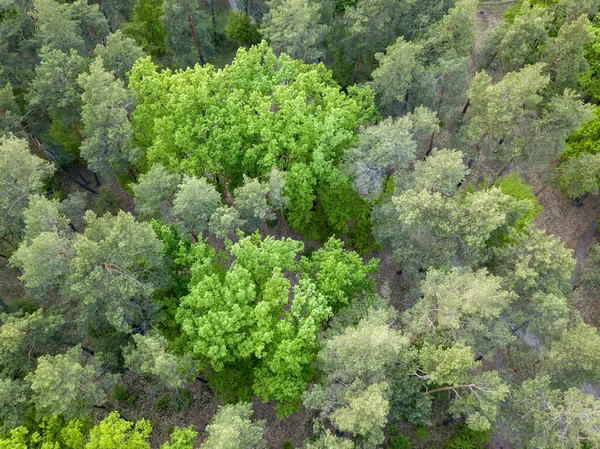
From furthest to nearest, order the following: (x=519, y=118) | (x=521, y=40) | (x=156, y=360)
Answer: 1. (x=521, y=40)
2. (x=519, y=118)
3. (x=156, y=360)

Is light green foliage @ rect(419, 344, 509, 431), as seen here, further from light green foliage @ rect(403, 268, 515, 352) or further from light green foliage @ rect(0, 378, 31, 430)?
light green foliage @ rect(0, 378, 31, 430)

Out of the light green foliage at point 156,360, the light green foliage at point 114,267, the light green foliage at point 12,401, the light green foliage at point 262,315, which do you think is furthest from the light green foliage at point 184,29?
the light green foliage at point 12,401

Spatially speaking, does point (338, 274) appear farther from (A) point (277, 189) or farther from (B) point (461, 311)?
(B) point (461, 311)

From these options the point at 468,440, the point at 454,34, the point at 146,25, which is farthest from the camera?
the point at 146,25

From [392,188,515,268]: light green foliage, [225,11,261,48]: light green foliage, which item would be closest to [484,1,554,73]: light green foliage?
[392,188,515,268]: light green foliage

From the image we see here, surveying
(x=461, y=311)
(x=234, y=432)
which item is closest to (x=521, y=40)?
(x=461, y=311)

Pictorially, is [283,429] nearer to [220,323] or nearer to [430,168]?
[220,323]
